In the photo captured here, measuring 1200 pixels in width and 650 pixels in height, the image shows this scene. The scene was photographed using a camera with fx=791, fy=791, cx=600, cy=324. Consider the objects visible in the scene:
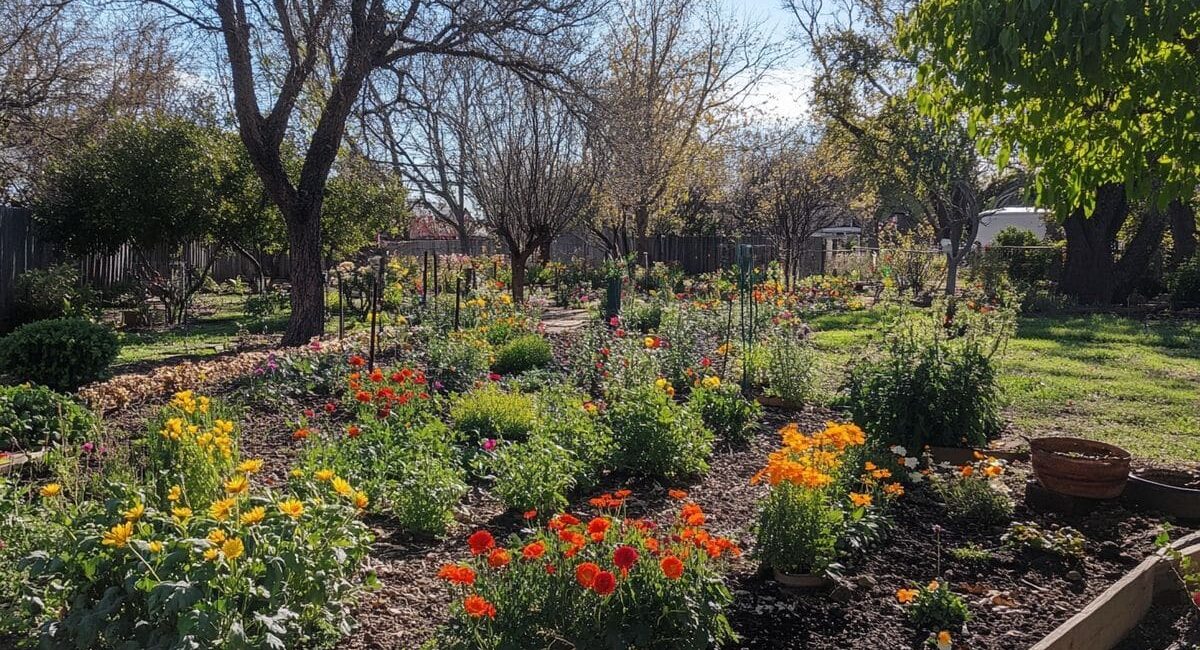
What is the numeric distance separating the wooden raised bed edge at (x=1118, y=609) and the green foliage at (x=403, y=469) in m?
2.57

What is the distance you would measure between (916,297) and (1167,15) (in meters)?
14.6

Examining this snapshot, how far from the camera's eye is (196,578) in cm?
234

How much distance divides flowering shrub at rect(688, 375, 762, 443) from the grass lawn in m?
1.50

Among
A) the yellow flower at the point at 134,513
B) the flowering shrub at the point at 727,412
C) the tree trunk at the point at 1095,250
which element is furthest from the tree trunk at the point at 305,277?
the tree trunk at the point at 1095,250

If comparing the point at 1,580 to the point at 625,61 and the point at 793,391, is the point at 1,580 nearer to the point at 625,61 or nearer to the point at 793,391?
the point at 793,391

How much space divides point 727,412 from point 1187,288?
1485cm

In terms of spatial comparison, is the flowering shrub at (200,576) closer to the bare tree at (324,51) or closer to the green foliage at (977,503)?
the green foliage at (977,503)

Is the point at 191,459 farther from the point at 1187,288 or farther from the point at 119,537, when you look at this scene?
the point at 1187,288

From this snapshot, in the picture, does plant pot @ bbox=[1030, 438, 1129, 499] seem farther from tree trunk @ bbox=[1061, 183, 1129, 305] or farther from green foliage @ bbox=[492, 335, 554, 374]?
tree trunk @ bbox=[1061, 183, 1129, 305]

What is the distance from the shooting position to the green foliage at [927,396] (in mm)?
5133

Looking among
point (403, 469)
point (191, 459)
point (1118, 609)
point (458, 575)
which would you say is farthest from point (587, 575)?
point (191, 459)

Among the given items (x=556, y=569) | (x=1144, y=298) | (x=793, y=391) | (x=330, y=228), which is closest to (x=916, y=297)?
(x=1144, y=298)

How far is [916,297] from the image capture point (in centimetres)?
1669

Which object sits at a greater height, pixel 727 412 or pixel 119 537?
pixel 119 537
